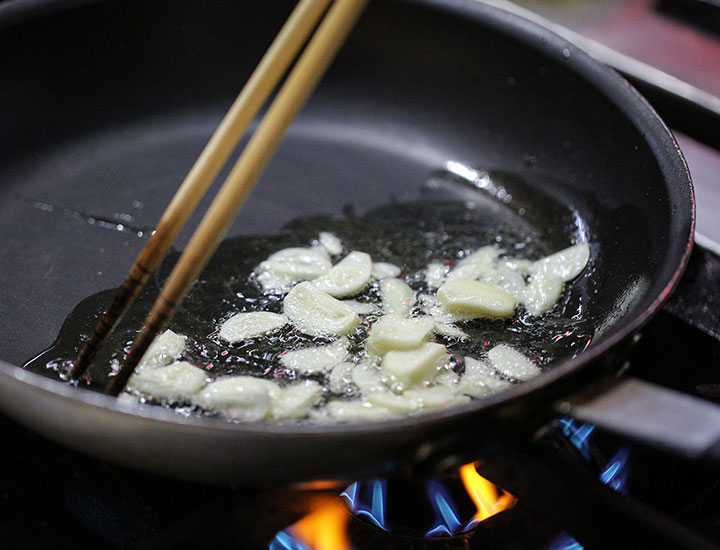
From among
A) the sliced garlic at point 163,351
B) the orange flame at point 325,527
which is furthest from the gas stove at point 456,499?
the sliced garlic at point 163,351

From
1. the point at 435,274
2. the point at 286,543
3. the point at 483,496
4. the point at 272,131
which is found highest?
the point at 272,131

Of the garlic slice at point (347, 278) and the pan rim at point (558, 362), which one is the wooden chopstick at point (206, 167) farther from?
the garlic slice at point (347, 278)

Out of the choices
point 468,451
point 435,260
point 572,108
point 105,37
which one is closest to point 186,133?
point 105,37

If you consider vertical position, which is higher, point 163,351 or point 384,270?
point 384,270

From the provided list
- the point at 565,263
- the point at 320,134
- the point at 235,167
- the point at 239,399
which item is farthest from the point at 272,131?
the point at 320,134

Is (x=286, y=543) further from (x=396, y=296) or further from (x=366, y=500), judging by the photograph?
(x=396, y=296)

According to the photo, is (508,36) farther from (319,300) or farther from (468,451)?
(468,451)
